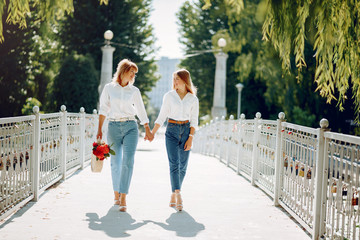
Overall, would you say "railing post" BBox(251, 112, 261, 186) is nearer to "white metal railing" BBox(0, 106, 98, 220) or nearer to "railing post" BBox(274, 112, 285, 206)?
"railing post" BBox(274, 112, 285, 206)

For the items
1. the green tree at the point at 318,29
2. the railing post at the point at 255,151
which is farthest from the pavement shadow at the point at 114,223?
the railing post at the point at 255,151

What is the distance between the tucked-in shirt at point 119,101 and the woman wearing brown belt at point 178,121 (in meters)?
0.40

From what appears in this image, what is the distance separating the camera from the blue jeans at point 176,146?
6371mm

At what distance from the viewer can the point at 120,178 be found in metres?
6.34

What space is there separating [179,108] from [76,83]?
2380 cm

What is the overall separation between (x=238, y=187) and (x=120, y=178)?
3.13 meters

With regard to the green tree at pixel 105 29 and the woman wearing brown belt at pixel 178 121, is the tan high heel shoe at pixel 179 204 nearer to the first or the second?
the woman wearing brown belt at pixel 178 121

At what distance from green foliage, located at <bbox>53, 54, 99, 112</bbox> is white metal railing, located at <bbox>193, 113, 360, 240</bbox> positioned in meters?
20.9

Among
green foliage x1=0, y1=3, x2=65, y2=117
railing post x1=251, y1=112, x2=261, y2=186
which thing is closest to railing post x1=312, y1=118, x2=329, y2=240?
railing post x1=251, y1=112, x2=261, y2=186

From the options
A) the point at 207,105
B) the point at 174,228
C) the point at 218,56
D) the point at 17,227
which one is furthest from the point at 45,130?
the point at 207,105

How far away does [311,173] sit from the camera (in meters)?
5.40

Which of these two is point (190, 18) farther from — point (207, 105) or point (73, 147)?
point (73, 147)

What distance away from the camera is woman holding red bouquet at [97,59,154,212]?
20.4 ft

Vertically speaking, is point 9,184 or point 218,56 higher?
point 218,56
